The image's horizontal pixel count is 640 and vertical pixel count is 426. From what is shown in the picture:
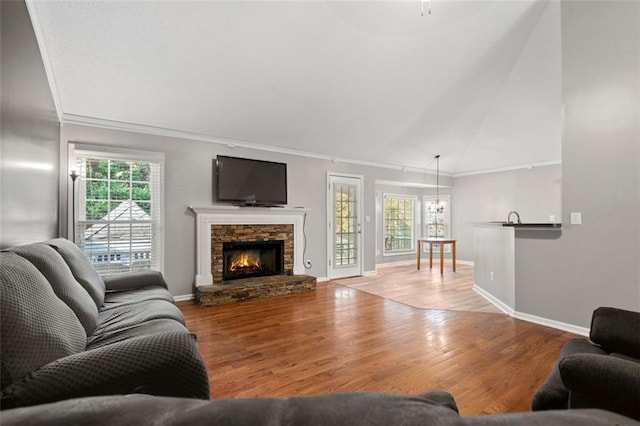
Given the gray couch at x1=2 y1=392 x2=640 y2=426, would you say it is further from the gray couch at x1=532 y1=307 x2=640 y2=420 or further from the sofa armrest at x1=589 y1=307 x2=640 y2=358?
the sofa armrest at x1=589 y1=307 x2=640 y2=358

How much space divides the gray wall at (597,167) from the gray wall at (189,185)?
3487mm

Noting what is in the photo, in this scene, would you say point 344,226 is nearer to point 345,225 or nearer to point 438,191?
point 345,225

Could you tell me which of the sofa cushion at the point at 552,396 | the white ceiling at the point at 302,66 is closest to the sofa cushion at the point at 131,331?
the sofa cushion at the point at 552,396

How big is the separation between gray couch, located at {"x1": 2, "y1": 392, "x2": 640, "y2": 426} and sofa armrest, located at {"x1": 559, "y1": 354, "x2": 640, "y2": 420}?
2.12 ft

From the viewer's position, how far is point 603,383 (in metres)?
1.00

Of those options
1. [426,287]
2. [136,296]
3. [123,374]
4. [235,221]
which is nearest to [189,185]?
[235,221]

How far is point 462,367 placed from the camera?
228 cm

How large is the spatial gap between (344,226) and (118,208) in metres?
3.87

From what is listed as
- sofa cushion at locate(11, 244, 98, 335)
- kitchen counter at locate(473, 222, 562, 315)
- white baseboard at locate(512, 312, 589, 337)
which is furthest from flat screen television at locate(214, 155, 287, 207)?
white baseboard at locate(512, 312, 589, 337)

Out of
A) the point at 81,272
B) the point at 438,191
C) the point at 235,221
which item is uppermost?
the point at 438,191

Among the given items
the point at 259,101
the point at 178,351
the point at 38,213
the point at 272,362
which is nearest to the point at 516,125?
the point at 259,101

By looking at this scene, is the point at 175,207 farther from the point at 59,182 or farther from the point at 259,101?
the point at 259,101

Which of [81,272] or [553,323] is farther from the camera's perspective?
[553,323]

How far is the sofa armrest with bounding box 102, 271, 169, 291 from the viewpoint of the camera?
8.57 feet
